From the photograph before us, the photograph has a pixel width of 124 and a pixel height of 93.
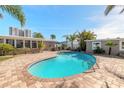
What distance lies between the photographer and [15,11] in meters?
5.75

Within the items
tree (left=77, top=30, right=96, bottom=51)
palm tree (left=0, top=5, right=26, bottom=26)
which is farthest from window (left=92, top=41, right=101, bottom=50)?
palm tree (left=0, top=5, right=26, bottom=26)

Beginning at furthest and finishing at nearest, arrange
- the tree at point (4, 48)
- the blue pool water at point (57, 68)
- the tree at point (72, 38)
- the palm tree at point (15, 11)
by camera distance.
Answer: the tree at point (72, 38) → the tree at point (4, 48) → the blue pool water at point (57, 68) → the palm tree at point (15, 11)

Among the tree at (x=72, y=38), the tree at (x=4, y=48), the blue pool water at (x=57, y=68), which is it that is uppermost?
the tree at (x=72, y=38)

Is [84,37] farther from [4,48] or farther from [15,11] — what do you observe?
[15,11]

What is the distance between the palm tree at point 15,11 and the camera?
5.44 metres

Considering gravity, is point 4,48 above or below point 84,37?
below

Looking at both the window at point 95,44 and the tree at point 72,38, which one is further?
the tree at point 72,38

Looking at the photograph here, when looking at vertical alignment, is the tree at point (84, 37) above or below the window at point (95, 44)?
above

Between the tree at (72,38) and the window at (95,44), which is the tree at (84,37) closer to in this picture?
the tree at (72,38)

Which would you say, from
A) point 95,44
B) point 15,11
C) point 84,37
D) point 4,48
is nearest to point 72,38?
point 84,37

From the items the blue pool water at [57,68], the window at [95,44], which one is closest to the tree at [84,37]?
the window at [95,44]
